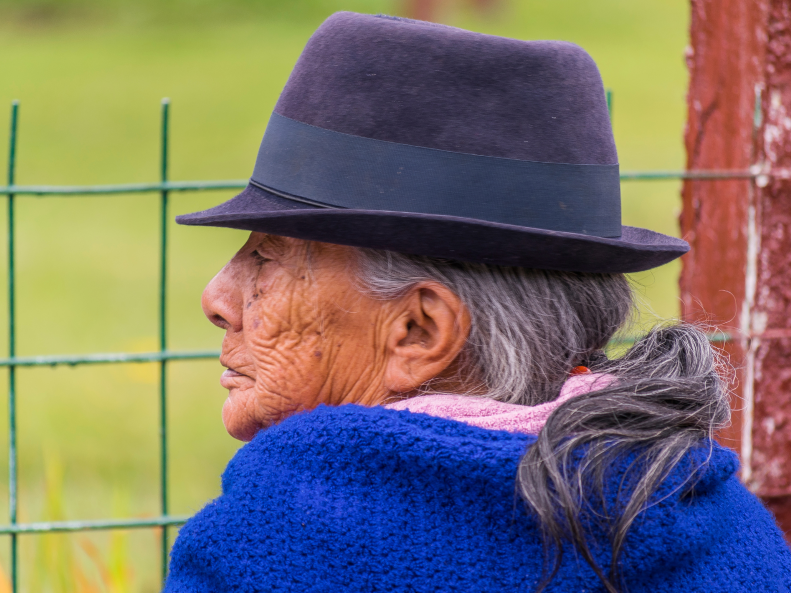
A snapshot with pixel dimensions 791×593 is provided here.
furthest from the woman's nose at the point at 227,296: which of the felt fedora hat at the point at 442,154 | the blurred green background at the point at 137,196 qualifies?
the blurred green background at the point at 137,196

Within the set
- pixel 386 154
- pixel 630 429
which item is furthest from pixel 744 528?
pixel 386 154

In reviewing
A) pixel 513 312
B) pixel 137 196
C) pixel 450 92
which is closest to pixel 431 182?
pixel 450 92

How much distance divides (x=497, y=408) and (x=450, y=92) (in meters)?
0.52

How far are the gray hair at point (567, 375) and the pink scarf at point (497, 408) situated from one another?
0.15 feet

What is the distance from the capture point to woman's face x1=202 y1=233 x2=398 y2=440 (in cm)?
141

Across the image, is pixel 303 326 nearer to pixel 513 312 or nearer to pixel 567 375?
pixel 513 312

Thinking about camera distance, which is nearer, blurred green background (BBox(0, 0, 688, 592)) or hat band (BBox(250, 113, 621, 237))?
hat band (BBox(250, 113, 621, 237))

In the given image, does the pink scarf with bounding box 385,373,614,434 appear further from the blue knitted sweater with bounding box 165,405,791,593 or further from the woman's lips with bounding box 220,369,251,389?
the woman's lips with bounding box 220,369,251,389

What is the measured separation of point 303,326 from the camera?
1.44 m

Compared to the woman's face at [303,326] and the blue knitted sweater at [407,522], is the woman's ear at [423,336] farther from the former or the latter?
the blue knitted sweater at [407,522]

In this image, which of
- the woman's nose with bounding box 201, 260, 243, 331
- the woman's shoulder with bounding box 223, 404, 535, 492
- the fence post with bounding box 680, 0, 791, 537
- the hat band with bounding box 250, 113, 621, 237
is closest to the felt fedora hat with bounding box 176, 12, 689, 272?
the hat band with bounding box 250, 113, 621, 237

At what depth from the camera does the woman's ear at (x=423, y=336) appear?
1355 millimetres

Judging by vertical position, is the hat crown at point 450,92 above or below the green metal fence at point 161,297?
above

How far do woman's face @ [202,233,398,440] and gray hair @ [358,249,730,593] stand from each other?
0.20ft
